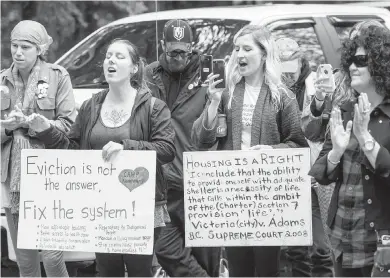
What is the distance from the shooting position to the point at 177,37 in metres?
7.52

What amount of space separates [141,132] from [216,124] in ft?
1.53

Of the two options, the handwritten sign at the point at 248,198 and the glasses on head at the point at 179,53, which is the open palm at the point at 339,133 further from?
the glasses on head at the point at 179,53

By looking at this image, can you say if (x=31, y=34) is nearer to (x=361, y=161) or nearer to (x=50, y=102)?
(x=50, y=102)

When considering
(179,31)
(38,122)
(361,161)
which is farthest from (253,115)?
(38,122)

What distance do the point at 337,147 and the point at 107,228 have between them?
160 cm

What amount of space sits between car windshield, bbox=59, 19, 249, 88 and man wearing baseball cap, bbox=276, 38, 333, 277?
0.52 m

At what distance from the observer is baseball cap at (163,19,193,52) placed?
7512 millimetres

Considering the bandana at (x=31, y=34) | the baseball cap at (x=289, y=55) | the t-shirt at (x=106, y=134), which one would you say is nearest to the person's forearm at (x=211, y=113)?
the t-shirt at (x=106, y=134)

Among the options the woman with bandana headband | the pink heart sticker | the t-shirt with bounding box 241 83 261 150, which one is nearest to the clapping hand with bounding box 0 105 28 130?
the woman with bandana headband

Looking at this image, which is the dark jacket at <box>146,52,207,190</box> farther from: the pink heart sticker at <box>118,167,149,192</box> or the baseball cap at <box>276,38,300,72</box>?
the pink heart sticker at <box>118,167,149,192</box>

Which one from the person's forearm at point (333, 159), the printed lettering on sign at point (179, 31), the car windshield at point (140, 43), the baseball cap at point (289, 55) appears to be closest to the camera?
the person's forearm at point (333, 159)

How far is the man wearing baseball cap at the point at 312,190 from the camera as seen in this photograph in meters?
7.89

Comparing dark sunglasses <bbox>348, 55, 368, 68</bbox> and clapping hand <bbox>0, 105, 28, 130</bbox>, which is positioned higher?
dark sunglasses <bbox>348, 55, 368, 68</bbox>

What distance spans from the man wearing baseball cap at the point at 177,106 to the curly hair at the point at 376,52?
1.65 m
